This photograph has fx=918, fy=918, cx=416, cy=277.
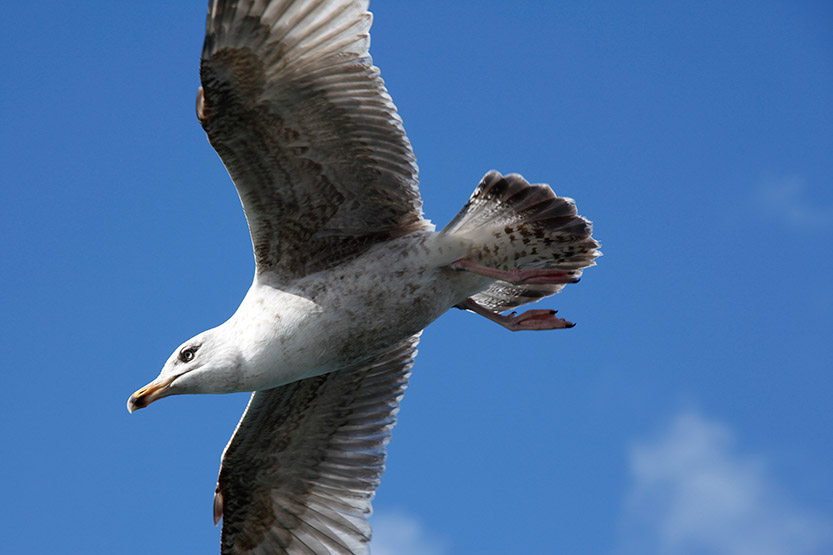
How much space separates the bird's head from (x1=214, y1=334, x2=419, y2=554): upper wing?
106 centimetres

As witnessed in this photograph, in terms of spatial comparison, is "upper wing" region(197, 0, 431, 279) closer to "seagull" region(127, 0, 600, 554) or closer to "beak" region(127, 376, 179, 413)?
"seagull" region(127, 0, 600, 554)

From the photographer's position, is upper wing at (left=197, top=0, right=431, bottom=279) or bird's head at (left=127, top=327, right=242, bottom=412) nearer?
upper wing at (left=197, top=0, right=431, bottom=279)

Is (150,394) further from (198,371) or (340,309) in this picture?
(340,309)

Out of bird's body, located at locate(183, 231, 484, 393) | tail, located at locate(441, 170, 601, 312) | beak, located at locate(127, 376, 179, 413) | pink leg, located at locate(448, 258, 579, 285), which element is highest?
tail, located at locate(441, 170, 601, 312)

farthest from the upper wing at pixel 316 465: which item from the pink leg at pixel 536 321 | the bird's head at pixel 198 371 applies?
the bird's head at pixel 198 371

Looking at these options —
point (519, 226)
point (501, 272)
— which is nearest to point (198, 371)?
point (501, 272)

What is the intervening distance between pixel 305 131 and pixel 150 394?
2.03 m

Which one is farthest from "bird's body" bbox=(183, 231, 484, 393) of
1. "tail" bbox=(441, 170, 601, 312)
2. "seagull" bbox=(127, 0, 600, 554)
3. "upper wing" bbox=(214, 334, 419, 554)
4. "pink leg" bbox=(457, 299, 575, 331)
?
"upper wing" bbox=(214, 334, 419, 554)

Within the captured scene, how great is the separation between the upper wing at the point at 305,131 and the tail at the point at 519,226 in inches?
15.4

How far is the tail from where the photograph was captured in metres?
6.04

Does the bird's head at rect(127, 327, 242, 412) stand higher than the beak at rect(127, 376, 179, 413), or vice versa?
the bird's head at rect(127, 327, 242, 412)

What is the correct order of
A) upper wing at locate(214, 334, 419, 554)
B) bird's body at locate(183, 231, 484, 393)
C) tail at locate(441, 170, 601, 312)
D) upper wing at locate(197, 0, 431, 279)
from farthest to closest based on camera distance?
upper wing at locate(214, 334, 419, 554) < tail at locate(441, 170, 601, 312) < bird's body at locate(183, 231, 484, 393) < upper wing at locate(197, 0, 431, 279)

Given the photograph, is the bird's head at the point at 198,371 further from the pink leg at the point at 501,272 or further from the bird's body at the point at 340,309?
the pink leg at the point at 501,272

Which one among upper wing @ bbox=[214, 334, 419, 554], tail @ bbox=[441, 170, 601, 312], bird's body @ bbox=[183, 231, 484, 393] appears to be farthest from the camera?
upper wing @ bbox=[214, 334, 419, 554]
